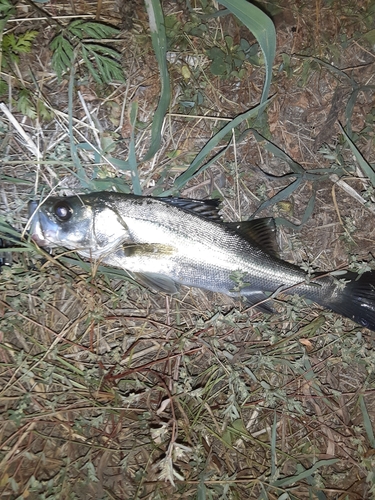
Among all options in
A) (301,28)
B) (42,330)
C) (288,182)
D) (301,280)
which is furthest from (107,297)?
(301,28)

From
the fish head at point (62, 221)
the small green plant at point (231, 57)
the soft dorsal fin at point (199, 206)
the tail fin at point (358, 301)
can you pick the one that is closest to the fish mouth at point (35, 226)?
the fish head at point (62, 221)

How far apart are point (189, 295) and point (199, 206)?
709mm

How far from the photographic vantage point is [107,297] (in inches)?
112

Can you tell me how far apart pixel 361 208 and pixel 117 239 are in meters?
1.89

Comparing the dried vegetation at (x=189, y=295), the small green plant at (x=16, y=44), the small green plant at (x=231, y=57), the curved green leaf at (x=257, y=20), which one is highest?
the curved green leaf at (x=257, y=20)

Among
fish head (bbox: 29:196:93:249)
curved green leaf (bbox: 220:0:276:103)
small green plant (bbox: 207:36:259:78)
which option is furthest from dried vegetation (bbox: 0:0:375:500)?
curved green leaf (bbox: 220:0:276:103)

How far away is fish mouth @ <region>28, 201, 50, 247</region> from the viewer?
2.45 metres

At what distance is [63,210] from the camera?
2.40 metres

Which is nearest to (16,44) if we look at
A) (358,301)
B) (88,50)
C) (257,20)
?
(88,50)

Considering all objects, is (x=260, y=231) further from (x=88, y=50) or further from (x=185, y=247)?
(x=88, y=50)

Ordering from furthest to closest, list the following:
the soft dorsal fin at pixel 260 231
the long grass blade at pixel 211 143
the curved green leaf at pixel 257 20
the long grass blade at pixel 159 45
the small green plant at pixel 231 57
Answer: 1. the small green plant at pixel 231 57
2. the soft dorsal fin at pixel 260 231
3. the long grass blade at pixel 211 143
4. the long grass blade at pixel 159 45
5. the curved green leaf at pixel 257 20

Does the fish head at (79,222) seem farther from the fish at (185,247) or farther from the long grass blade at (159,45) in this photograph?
the long grass blade at (159,45)

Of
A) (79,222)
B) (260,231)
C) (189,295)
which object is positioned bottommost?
(189,295)

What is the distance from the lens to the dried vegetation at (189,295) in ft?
8.71
